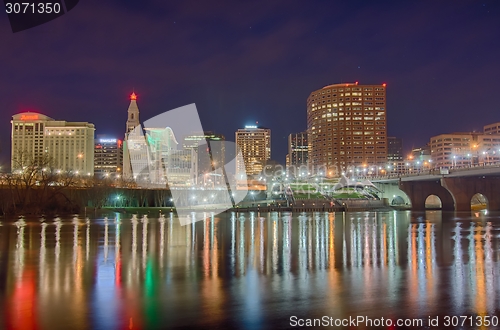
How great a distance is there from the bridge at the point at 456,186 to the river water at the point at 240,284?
5568cm

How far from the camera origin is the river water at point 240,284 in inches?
531

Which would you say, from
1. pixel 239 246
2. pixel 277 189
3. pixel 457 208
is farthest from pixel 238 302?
pixel 277 189

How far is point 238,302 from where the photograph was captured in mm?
15039

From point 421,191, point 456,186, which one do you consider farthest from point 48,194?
point 421,191

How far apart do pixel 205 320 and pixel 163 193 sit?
9571 cm

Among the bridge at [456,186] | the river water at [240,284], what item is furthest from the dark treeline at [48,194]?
the bridge at [456,186]

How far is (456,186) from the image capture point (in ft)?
291

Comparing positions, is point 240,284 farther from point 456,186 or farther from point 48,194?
point 456,186

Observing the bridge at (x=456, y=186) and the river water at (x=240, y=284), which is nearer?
the river water at (x=240, y=284)

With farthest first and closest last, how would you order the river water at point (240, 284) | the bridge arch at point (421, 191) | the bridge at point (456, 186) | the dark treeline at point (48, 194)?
the bridge arch at point (421, 191) < the bridge at point (456, 186) < the dark treeline at point (48, 194) < the river water at point (240, 284)

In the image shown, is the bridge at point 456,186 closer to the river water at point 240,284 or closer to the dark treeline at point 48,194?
the river water at point 240,284

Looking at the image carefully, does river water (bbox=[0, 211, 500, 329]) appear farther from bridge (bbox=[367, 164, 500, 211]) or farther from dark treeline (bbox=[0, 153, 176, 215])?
bridge (bbox=[367, 164, 500, 211])

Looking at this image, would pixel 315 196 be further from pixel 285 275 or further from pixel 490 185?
pixel 285 275

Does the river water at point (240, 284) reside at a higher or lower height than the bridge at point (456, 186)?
lower
